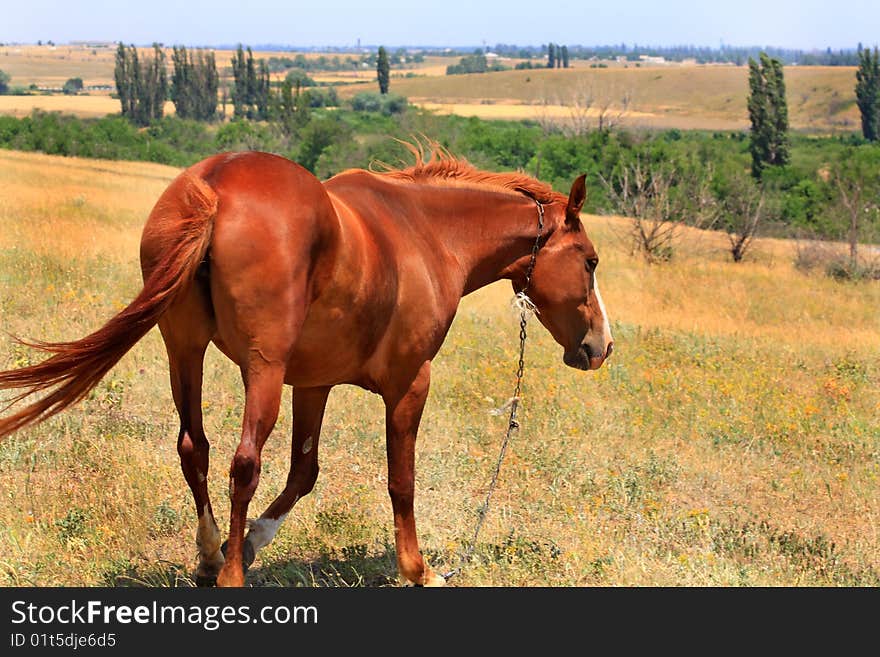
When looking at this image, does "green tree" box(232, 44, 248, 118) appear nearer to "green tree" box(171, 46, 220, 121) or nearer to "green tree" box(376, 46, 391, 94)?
"green tree" box(171, 46, 220, 121)

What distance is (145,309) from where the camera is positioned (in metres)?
3.88

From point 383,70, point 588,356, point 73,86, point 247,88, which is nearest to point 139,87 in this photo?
point 247,88

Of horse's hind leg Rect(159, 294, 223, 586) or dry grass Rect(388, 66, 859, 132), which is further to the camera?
dry grass Rect(388, 66, 859, 132)

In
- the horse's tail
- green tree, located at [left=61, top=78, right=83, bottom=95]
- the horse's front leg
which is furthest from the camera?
green tree, located at [left=61, top=78, right=83, bottom=95]

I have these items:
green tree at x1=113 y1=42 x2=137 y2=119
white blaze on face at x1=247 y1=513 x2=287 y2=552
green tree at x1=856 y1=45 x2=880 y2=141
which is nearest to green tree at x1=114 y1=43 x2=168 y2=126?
green tree at x1=113 y1=42 x2=137 y2=119

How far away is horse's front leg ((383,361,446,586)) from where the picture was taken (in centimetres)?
492

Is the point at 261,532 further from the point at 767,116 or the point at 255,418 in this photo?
the point at 767,116

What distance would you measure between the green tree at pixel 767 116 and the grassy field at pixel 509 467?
5771 centimetres

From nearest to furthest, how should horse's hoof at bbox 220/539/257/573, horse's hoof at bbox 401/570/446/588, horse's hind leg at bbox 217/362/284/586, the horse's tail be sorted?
the horse's tail, horse's hind leg at bbox 217/362/284/586, horse's hoof at bbox 220/539/257/573, horse's hoof at bbox 401/570/446/588

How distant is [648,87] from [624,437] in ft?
556

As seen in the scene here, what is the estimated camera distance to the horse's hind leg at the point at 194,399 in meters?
4.12

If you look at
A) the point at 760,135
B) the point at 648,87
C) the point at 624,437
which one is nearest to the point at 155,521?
the point at 624,437

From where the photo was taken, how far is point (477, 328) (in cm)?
1263

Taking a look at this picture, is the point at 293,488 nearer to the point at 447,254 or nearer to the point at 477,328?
the point at 447,254
